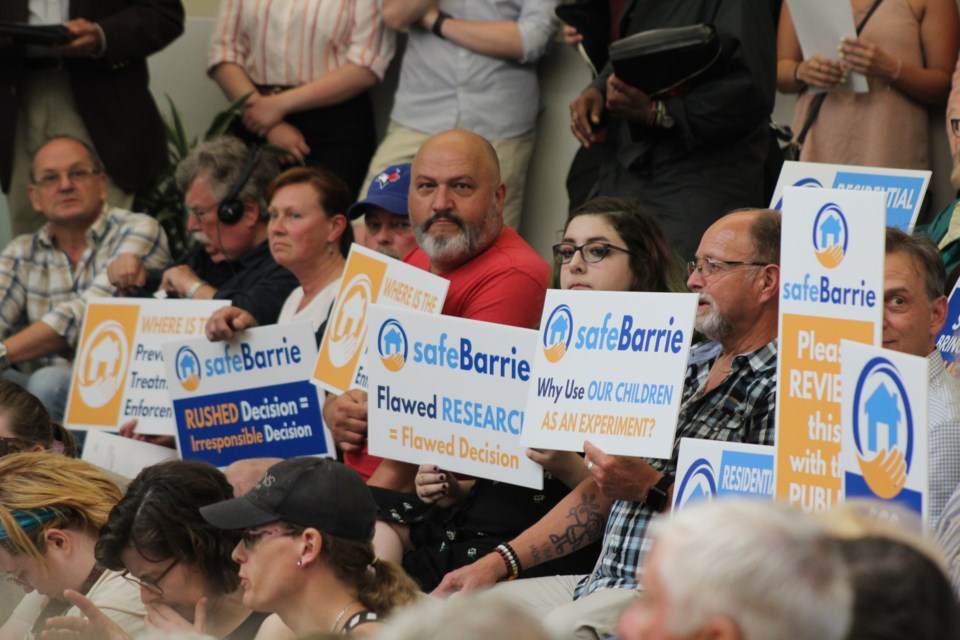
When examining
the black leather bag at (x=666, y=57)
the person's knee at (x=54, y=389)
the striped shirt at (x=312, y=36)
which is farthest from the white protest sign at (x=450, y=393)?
the striped shirt at (x=312, y=36)

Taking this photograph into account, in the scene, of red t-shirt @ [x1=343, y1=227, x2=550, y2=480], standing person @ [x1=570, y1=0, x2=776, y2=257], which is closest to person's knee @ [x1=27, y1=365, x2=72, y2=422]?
red t-shirt @ [x1=343, y1=227, x2=550, y2=480]

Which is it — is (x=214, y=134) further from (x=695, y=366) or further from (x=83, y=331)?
(x=695, y=366)

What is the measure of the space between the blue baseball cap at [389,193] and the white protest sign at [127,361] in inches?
29.0

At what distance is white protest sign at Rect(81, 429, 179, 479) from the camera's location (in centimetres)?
595

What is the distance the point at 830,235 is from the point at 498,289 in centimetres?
190

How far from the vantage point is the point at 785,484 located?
335cm

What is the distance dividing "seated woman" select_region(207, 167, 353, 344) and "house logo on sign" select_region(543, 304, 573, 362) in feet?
6.20

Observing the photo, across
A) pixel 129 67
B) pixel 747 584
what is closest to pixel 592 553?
pixel 747 584

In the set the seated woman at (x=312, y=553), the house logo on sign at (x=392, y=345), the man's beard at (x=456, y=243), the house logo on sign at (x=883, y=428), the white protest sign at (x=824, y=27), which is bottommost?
the seated woman at (x=312, y=553)

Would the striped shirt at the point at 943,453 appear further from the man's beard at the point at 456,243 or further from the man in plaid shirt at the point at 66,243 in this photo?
the man in plaid shirt at the point at 66,243

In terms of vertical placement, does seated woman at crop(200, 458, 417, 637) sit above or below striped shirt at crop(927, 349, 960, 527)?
below

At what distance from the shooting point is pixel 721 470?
3748 mm

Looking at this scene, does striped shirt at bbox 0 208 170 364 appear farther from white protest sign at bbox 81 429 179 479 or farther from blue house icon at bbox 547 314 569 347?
blue house icon at bbox 547 314 569 347

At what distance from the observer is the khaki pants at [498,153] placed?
24.2 ft
